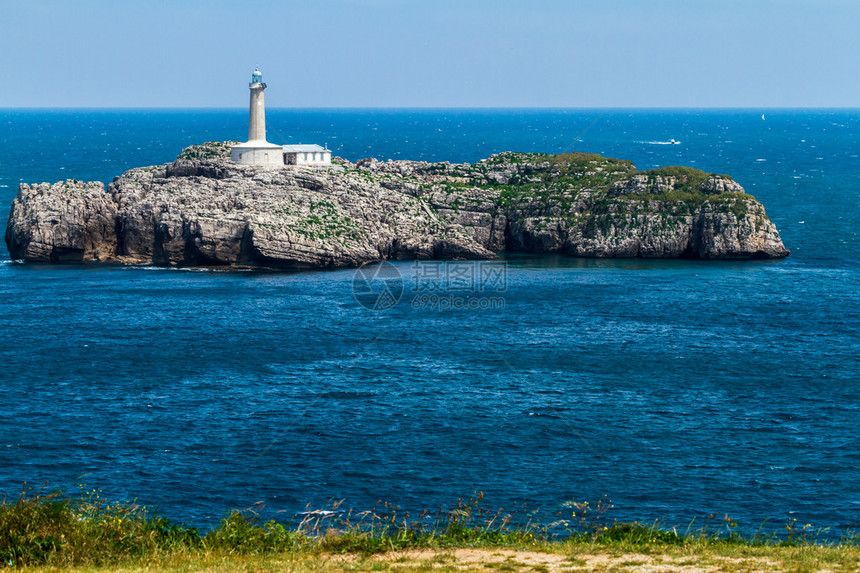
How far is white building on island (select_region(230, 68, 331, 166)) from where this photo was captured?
387ft

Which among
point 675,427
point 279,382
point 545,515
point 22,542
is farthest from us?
point 279,382

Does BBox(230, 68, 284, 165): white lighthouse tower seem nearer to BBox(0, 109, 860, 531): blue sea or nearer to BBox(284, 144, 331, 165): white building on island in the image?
BBox(284, 144, 331, 165): white building on island

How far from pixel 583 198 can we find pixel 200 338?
5509 cm

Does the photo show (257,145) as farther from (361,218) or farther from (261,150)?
(361,218)

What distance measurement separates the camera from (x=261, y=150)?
387 feet

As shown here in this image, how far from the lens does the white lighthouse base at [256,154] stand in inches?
4638

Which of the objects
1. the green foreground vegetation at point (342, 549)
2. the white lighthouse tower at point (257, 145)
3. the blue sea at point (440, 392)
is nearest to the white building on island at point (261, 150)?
the white lighthouse tower at point (257, 145)

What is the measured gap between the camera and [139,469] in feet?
155

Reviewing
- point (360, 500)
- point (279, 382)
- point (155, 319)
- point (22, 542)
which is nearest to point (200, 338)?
point (155, 319)

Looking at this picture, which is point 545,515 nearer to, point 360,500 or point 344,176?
point 360,500
